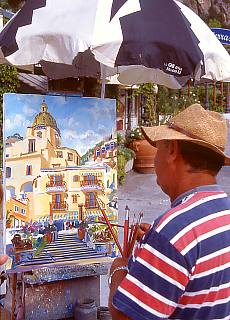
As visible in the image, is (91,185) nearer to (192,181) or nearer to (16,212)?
(16,212)

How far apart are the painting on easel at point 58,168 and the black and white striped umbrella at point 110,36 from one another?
399mm

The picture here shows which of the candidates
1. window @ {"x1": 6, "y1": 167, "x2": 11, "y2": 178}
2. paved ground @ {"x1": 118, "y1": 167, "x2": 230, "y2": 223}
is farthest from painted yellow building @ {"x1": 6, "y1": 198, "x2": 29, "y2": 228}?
paved ground @ {"x1": 118, "y1": 167, "x2": 230, "y2": 223}

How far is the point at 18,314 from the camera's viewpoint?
405 cm

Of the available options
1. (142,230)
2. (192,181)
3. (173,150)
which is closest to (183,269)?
(192,181)

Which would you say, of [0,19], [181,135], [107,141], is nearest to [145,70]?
[107,141]

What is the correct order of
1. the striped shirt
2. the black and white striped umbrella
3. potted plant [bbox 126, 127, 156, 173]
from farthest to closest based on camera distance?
1. potted plant [bbox 126, 127, 156, 173]
2. the black and white striped umbrella
3. the striped shirt

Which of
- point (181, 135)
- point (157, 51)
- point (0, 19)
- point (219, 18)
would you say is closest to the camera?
point (181, 135)

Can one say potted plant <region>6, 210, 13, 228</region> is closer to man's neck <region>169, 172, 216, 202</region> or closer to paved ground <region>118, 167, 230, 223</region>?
man's neck <region>169, 172, 216, 202</region>

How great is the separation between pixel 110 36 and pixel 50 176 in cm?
109

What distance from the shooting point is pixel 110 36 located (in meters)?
3.46

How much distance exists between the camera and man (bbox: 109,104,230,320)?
1.60 metres

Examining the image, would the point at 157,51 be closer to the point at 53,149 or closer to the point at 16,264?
the point at 53,149

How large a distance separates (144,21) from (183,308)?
231 centimetres

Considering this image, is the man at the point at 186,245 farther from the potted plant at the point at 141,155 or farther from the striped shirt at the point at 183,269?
the potted plant at the point at 141,155
